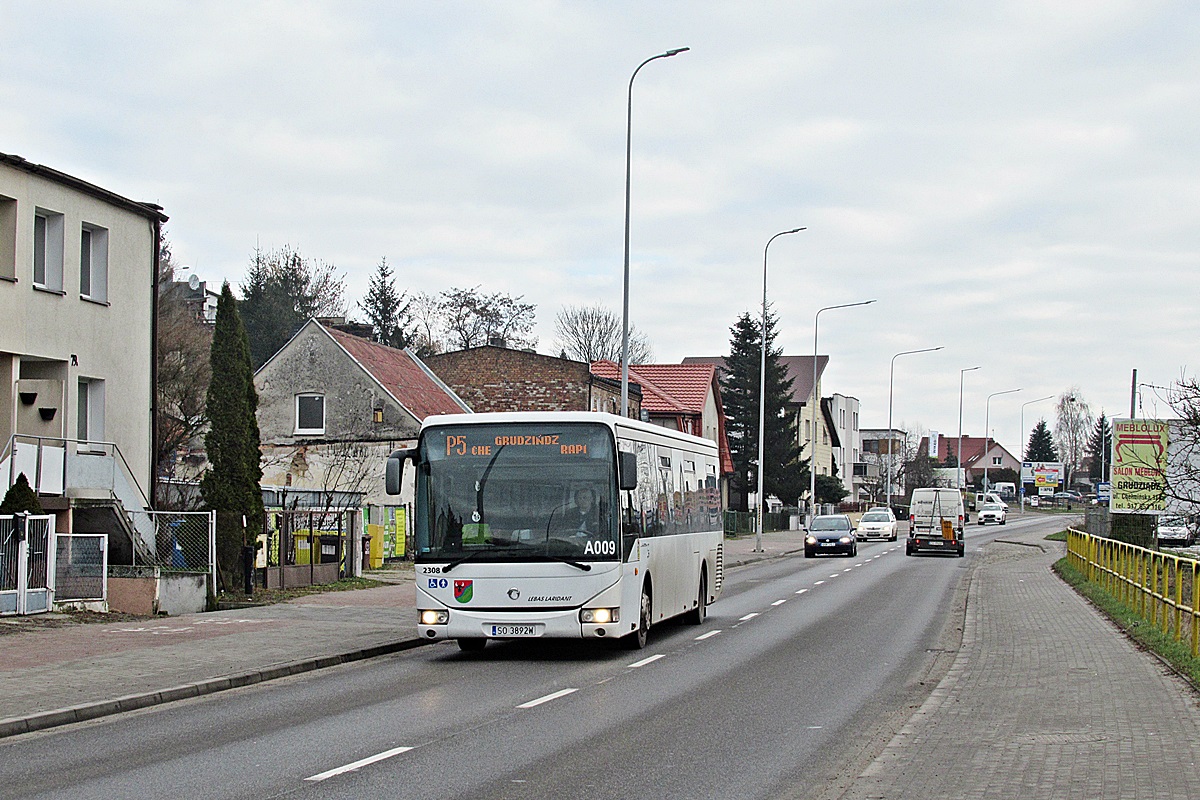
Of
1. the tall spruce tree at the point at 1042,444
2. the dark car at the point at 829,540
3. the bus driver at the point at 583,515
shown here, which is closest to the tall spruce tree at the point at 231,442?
the bus driver at the point at 583,515

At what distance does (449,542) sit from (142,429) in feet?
48.3

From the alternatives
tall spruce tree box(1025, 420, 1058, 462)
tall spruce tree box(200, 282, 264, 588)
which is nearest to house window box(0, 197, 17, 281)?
tall spruce tree box(200, 282, 264, 588)

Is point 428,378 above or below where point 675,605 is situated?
above

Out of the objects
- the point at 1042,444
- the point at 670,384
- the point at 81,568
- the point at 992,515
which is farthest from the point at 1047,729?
the point at 1042,444

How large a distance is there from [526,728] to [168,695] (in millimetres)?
3940

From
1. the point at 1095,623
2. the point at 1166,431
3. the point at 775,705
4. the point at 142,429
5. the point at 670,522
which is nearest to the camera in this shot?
the point at 775,705

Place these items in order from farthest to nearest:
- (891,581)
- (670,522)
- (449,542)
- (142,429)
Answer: (891,581) < (142,429) < (670,522) < (449,542)

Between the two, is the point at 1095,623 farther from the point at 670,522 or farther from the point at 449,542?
the point at 449,542

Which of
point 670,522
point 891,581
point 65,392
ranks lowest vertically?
point 891,581

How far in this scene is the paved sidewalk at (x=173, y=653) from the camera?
40.0 feet

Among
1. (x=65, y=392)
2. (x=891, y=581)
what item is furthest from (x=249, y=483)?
(x=891, y=581)

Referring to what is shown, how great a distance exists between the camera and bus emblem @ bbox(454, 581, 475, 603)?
15.6 meters

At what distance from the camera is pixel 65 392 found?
83.6ft

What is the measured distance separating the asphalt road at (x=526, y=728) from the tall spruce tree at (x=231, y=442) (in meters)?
8.44
